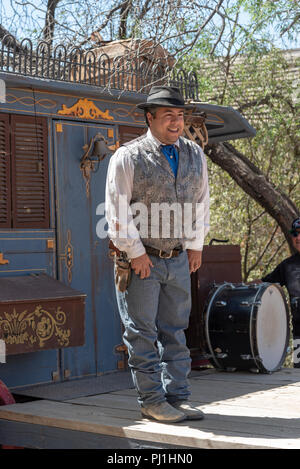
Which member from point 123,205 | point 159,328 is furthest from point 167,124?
point 159,328

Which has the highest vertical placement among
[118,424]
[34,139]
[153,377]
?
[34,139]

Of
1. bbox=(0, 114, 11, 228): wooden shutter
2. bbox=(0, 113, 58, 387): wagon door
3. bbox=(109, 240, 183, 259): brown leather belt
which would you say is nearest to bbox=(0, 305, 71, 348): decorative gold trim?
bbox=(0, 113, 58, 387): wagon door

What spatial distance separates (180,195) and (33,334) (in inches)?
72.4

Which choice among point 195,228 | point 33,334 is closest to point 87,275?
point 33,334

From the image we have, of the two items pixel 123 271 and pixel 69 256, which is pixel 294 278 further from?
pixel 123 271

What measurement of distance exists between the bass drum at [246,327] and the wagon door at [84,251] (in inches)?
35.9

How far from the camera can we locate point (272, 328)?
6.87 metres

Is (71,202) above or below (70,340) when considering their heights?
above

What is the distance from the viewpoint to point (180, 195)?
15.3 ft

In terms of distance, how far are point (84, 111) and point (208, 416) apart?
3.22 meters

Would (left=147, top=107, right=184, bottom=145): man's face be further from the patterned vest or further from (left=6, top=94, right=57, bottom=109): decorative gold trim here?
(left=6, top=94, right=57, bottom=109): decorative gold trim

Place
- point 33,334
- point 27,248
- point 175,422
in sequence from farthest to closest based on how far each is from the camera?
point 27,248, point 33,334, point 175,422

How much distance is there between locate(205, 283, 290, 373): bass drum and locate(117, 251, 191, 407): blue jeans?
6.24 feet
